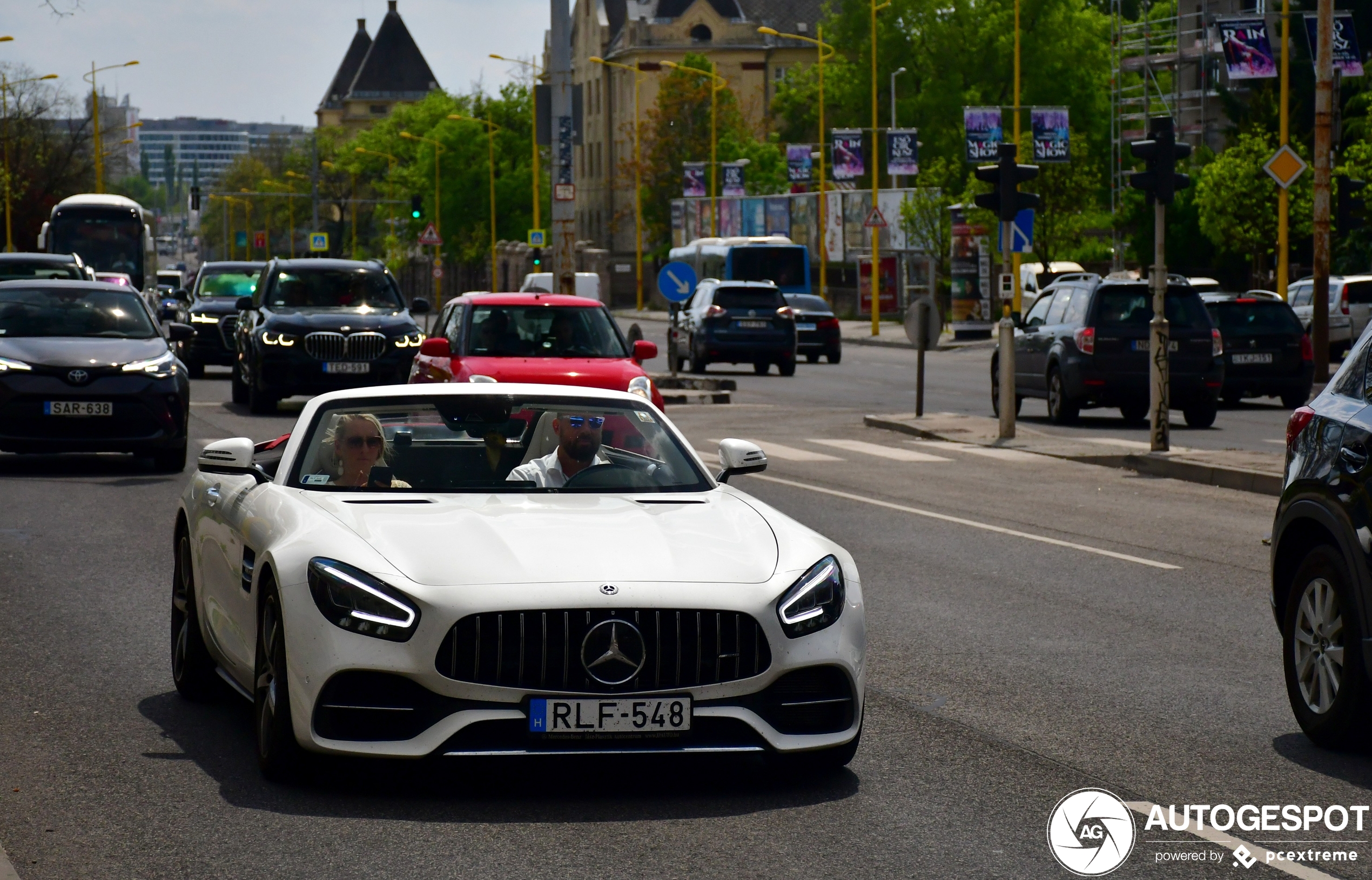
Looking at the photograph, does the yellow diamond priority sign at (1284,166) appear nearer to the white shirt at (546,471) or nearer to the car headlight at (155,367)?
the car headlight at (155,367)

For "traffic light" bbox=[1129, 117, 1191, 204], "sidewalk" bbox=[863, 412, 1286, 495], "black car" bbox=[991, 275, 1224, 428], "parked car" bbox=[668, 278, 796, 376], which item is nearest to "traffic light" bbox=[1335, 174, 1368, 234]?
"black car" bbox=[991, 275, 1224, 428]

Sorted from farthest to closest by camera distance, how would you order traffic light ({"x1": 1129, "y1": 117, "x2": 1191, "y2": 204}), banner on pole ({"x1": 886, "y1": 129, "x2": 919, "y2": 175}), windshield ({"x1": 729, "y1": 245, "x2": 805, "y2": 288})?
windshield ({"x1": 729, "y1": 245, "x2": 805, "y2": 288})
banner on pole ({"x1": 886, "y1": 129, "x2": 919, "y2": 175})
traffic light ({"x1": 1129, "y1": 117, "x2": 1191, "y2": 204})

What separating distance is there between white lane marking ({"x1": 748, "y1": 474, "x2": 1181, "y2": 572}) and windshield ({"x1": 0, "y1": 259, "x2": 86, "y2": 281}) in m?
13.6

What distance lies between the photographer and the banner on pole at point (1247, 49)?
43.0 metres

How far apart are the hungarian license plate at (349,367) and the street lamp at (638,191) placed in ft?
190

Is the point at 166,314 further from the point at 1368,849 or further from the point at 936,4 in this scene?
the point at 936,4

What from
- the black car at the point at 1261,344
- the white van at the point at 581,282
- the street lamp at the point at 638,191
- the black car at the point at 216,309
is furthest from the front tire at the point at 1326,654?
the street lamp at the point at 638,191

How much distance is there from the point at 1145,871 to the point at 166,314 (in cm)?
3620

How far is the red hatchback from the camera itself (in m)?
17.9

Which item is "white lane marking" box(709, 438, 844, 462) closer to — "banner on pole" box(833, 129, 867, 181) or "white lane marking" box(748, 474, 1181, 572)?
"white lane marking" box(748, 474, 1181, 572)

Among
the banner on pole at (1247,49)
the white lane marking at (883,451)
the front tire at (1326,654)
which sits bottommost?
the white lane marking at (883,451)

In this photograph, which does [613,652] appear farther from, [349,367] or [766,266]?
[766,266]

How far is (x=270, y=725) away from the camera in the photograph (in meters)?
6.22

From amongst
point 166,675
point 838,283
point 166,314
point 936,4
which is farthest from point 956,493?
point 936,4
